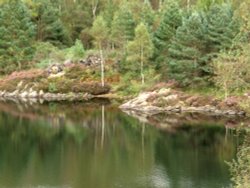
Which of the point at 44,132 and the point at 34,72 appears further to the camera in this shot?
the point at 34,72

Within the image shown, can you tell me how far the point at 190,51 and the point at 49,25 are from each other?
36200mm

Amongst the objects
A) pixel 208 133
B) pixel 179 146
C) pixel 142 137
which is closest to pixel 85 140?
pixel 142 137

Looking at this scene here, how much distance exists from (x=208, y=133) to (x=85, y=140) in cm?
1219

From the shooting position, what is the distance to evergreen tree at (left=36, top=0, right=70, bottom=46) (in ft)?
297

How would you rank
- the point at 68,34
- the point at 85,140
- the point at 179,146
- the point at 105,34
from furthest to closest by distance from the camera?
the point at 68,34 < the point at 105,34 < the point at 85,140 < the point at 179,146

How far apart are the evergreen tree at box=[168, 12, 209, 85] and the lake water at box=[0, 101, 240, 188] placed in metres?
11.0

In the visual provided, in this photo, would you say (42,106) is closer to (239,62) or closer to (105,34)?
(105,34)

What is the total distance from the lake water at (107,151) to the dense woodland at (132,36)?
949 centimetres

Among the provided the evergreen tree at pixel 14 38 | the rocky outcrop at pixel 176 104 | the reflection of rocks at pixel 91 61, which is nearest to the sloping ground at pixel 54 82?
the reflection of rocks at pixel 91 61

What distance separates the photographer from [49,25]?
9062 centimetres

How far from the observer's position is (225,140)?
44.1 meters

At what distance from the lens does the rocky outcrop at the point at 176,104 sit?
5800cm

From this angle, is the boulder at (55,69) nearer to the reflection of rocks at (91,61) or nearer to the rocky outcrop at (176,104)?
the reflection of rocks at (91,61)

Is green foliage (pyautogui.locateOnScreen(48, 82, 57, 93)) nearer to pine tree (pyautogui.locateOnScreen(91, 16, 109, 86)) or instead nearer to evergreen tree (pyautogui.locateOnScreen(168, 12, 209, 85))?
pine tree (pyautogui.locateOnScreen(91, 16, 109, 86))
